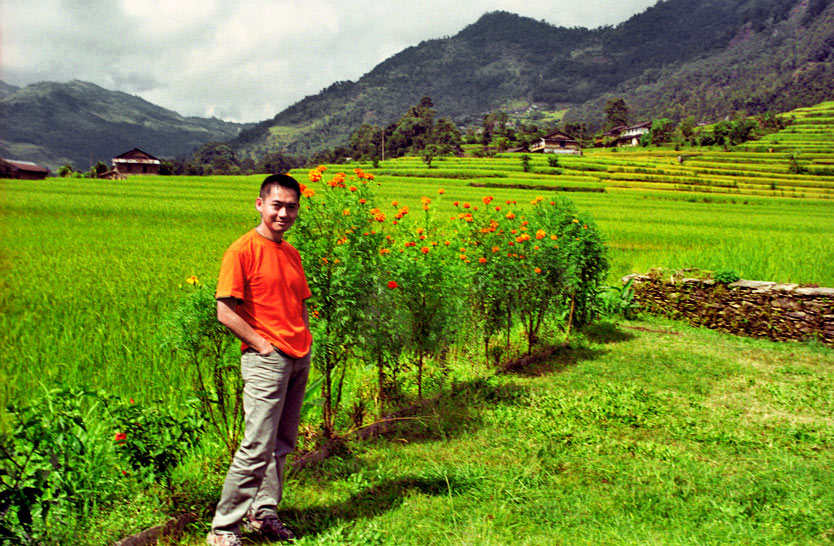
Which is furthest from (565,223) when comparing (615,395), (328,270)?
(328,270)

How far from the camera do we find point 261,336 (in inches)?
107

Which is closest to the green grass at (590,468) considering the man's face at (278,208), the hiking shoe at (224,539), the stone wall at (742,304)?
the hiking shoe at (224,539)

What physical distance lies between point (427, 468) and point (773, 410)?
13.4 feet

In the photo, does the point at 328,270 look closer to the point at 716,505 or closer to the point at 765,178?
the point at 716,505

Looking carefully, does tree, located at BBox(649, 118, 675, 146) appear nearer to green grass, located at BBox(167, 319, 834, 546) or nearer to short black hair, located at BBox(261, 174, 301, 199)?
green grass, located at BBox(167, 319, 834, 546)

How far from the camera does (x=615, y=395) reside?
5.61 metres

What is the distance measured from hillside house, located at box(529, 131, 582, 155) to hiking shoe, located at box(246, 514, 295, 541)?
87.5 meters

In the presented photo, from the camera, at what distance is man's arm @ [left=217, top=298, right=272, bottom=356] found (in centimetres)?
262

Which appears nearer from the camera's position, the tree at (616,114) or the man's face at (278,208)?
the man's face at (278,208)

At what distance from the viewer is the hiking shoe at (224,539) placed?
105 inches

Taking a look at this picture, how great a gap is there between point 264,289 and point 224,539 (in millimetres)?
1342

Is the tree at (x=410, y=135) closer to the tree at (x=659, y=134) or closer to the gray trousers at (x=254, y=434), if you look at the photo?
the tree at (x=659, y=134)

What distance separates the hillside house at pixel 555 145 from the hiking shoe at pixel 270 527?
8747 centimetres

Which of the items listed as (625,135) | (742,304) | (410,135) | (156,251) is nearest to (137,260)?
(156,251)
